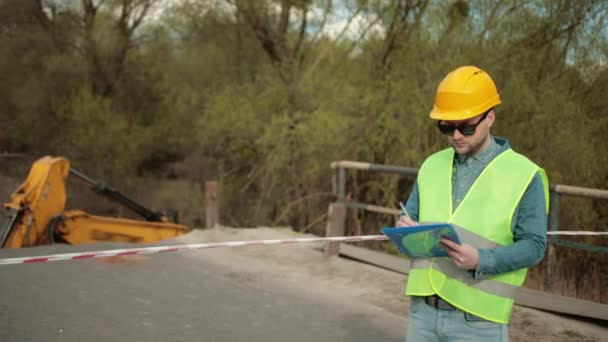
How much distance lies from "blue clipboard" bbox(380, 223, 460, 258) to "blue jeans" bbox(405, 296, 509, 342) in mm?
202

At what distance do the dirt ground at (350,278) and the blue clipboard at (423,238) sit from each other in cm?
306

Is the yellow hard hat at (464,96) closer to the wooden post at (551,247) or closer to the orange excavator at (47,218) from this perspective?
the wooden post at (551,247)

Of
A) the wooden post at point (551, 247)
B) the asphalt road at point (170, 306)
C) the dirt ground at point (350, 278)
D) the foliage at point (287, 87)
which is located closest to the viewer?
the asphalt road at point (170, 306)

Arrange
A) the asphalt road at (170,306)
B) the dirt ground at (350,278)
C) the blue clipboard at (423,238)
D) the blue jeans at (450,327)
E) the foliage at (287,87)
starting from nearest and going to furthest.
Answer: the blue clipboard at (423,238)
the blue jeans at (450,327)
the asphalt road at (170,306)
the dirt ground at (350,278)
the foliage at (287,87)

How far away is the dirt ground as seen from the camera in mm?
5438

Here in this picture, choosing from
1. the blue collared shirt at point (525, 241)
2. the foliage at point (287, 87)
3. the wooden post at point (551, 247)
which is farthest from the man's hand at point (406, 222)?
the foliage at point (287, 87)

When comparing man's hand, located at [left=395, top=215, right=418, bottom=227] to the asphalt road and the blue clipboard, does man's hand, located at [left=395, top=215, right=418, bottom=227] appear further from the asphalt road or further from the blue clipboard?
the asphalt road

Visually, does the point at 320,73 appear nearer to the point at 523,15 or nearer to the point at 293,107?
the point at 293,107

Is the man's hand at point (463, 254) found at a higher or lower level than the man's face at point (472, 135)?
lower

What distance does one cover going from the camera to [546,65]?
9430mm

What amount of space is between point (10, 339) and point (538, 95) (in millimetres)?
7258

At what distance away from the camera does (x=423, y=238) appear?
2.54 metres

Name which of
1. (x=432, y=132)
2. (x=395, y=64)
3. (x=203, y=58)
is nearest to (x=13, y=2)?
(x=203, y=58)

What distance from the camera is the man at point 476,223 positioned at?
2467mm
